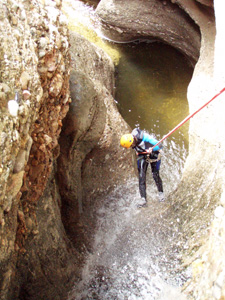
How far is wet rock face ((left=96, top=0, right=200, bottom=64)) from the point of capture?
646 cm

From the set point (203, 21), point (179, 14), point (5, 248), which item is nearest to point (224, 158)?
point (5, 248)

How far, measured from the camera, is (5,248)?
2209mm

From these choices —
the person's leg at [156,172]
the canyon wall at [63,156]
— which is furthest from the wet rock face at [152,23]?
the person's leg at [156,172]

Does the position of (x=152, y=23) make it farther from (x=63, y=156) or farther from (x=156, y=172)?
(x=63, y=156)

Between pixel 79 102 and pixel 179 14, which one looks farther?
pixel 179 14

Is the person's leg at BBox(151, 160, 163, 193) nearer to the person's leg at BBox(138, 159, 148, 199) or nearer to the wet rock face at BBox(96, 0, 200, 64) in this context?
the person's leg at BBox(138, 159, 148, 199)

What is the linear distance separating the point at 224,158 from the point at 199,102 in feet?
6.51

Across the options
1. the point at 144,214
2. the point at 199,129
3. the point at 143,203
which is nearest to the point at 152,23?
the point at 199,129

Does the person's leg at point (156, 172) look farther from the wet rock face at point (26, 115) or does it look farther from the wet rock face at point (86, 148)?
the wet rock face at point (26, 115)

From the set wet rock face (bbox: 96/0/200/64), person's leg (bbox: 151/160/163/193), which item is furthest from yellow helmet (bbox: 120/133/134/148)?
wet rock face (bbox: 96/0/200/64)

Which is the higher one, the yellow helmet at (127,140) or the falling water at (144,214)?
the yellow helmet at (127,140)

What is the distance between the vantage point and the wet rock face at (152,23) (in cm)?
646

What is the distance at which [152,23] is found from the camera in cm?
701

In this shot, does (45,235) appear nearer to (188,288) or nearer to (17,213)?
(17,213)
